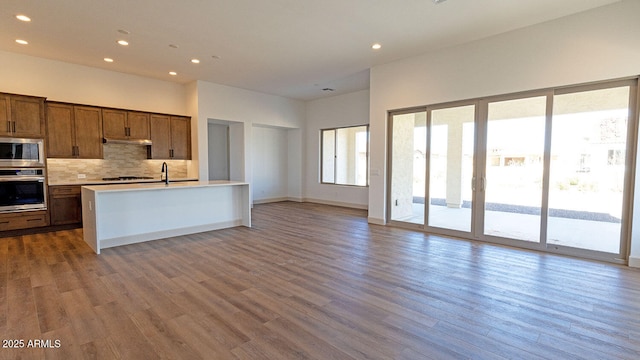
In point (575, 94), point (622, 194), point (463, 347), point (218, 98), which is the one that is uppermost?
point (218, 98)

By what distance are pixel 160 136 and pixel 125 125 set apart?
72 centimetres

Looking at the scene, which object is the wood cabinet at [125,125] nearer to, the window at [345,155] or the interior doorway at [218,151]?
the interior doorway at [218,151]

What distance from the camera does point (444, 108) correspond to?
529 centimetres

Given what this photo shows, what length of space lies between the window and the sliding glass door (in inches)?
107

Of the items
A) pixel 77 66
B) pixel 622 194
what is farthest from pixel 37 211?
pixel 622 194

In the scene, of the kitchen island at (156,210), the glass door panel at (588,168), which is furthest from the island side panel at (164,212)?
the glass door panel at (588,168)

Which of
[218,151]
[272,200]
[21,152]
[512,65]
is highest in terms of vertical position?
[512,65]

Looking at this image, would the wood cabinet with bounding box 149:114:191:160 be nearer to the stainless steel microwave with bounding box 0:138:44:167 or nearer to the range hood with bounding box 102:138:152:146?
the range hood with bounding box 102:138:152:146

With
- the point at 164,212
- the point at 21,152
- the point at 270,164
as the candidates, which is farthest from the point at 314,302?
the point at 270,164

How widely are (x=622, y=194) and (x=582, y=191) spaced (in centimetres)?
39

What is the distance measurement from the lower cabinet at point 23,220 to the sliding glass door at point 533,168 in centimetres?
670

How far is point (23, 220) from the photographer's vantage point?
511cm

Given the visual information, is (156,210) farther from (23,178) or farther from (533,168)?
(533,168)

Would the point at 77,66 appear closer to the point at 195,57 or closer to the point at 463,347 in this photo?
the point at 195,57
